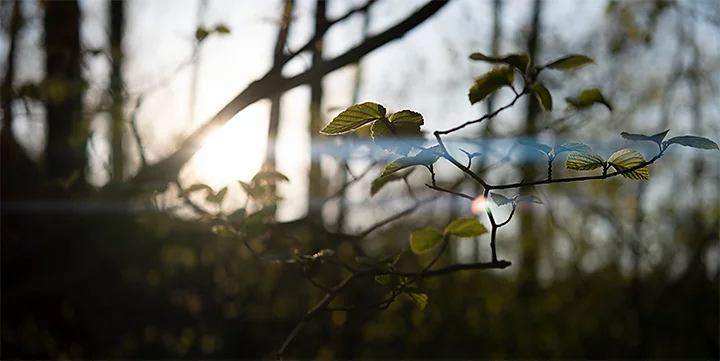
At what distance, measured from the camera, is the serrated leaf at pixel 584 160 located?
0.78 metres

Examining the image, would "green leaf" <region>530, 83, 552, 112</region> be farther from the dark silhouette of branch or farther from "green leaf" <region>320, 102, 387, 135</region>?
"green leaf" <region>320, 102, 387, 135</region>

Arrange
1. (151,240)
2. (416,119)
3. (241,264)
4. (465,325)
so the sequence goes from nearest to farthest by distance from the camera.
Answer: (416,119) → (151,240) → (241,264) → (465,325)

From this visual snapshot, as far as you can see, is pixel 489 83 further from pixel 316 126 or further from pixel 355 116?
pixel 316 126

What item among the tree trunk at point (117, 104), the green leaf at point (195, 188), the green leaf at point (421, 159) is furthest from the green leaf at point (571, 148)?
the tree trunk at point (117, 104)

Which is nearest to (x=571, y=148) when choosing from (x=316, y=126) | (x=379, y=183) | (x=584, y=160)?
(x=584, y=160)

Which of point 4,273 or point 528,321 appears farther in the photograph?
point 528,321

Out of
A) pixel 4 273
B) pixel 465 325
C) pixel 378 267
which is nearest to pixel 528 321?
pixel 465 325

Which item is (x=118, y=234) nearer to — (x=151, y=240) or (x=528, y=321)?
(x=151, y=240)

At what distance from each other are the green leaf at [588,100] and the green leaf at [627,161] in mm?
562

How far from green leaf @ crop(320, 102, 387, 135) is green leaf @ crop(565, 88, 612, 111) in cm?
75

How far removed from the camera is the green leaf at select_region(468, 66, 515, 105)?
1022 millimetres

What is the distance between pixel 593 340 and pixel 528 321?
83 cm

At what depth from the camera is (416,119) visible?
2.64 ft

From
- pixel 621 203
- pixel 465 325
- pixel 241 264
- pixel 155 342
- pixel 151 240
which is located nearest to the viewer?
pixel 151 240
